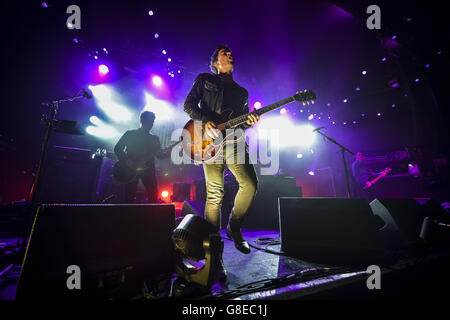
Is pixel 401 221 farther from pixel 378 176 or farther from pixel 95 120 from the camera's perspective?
pixel 95 120

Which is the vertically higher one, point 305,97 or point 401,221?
point 305,97

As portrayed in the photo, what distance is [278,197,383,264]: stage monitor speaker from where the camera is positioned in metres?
1.83

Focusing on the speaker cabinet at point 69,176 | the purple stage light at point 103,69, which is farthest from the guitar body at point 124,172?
the purple stage light at point 103,69

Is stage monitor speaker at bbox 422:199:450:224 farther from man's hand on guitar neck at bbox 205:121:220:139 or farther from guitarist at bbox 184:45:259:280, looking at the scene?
man's hand on guitar neck at bbox 205:121:220:139

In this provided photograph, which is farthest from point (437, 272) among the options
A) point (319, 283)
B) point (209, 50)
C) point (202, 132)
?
point (209, 50)

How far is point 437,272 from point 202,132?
10.1ft

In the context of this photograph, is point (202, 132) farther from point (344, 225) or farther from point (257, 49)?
point (257, 49)

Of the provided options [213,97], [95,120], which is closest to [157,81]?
[95,120]

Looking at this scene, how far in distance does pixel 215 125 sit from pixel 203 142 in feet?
0.93

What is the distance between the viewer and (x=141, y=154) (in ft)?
13.1

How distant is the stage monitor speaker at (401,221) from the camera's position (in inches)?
83.4

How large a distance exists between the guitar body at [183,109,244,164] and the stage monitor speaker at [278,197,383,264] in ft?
3.60

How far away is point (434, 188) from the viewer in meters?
8.07

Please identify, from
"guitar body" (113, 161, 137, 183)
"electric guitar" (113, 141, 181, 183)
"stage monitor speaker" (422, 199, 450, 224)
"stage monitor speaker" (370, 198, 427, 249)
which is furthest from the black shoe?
"guitar body" (113, 161, 137, 183)
